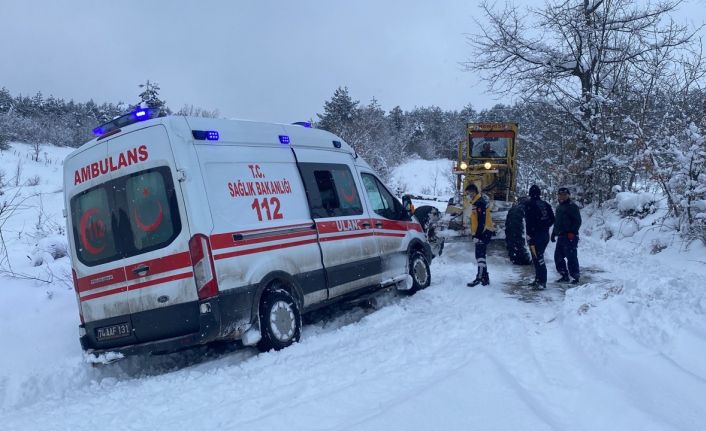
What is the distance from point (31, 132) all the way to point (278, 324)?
56476 mm

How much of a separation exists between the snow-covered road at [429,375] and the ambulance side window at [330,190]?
1.47m

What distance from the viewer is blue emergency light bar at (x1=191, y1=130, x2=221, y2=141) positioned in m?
5.23

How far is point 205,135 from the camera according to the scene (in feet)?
17.4

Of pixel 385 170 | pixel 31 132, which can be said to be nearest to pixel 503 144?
pixel 385 170

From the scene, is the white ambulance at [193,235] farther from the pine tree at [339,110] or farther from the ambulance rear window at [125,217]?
A: the pine tree at [339,110]

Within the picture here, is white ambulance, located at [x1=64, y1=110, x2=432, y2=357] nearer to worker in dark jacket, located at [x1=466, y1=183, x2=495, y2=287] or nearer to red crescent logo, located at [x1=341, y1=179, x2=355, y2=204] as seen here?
red crescent logo, located at [x1=341, y1=179, x2=355, y2=204]

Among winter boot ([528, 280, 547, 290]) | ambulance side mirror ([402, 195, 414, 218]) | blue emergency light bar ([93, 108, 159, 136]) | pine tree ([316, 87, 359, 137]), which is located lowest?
winter boot ([528, 280, 547, 290])

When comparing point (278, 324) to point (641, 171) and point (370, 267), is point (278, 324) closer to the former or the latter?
point (370, 267)

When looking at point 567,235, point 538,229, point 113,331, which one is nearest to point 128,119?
point 113,331

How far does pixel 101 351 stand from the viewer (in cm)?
538

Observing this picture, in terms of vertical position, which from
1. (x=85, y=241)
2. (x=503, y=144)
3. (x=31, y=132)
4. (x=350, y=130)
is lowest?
(x=85, y=241)

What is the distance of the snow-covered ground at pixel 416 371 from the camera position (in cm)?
338

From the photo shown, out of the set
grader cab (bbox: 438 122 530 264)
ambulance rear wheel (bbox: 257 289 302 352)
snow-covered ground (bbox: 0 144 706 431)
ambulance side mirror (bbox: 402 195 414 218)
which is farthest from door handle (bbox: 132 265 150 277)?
grader cab (bbox: 438 122 530 264)

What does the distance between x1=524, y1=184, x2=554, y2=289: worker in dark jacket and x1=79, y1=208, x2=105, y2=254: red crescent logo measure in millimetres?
6097
